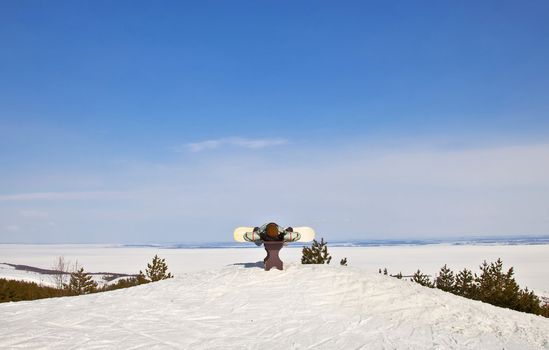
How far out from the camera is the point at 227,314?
43.1 feet

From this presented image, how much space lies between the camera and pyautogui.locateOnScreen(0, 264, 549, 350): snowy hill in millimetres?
11039

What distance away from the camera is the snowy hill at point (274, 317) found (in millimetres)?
11039

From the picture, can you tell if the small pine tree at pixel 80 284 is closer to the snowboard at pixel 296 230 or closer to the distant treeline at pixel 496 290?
the snowboard at pixel 296 230

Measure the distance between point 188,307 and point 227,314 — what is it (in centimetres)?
148

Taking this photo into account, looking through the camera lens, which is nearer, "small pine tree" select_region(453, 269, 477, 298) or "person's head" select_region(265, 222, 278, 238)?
"person's head" select_region(265, 222, 278, 238)

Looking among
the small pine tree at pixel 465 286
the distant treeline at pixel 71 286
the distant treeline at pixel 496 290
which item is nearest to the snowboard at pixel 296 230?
the distant treeline at pixel 496 290

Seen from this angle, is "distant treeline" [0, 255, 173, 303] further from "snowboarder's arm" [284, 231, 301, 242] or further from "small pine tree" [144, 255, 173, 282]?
"snowboarder's arm" [284, 231, 301, 242]

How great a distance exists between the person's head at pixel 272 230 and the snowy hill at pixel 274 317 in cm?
135

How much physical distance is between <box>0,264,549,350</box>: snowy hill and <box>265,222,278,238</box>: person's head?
135 centimetres

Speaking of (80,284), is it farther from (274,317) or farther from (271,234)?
(274,317)

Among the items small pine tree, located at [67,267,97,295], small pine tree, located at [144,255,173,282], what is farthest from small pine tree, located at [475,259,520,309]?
small pine tree, located at [67,267,97,295]

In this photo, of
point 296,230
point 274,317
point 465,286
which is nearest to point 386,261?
point 465,286

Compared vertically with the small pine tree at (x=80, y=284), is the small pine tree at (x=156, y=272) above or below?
above

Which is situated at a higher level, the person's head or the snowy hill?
the person's head
